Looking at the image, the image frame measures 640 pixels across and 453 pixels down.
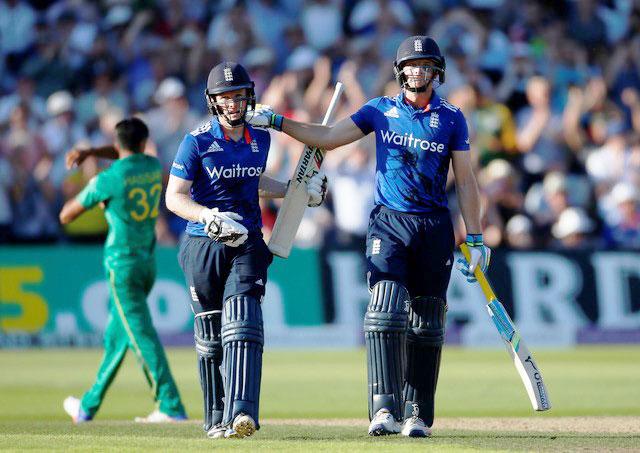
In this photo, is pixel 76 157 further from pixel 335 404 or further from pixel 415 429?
pixel 415 429

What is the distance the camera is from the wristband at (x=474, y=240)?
334 inches

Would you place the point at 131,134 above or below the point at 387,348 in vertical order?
above

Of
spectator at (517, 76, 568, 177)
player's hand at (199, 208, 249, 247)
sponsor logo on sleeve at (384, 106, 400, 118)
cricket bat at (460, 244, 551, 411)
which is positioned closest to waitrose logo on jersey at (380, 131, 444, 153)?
sponsor logo on sleeve at (384, 106, 400, 118)

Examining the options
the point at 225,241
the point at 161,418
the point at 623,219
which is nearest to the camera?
the point at 225,241

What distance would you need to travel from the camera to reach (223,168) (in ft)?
27.0

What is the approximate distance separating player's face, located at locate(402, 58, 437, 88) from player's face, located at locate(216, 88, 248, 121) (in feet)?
3.38

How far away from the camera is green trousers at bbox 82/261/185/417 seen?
10.2m

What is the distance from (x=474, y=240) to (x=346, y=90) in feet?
32.9

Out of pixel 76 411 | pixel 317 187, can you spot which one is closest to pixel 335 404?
pixel 76 411

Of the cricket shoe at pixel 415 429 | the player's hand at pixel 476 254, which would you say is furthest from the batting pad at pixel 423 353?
the player's hand at pixel 476 254

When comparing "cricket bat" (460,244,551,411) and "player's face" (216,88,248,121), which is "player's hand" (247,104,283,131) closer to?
"player's face" (216,88,248,121)

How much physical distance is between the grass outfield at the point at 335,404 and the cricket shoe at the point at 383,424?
0.36ft

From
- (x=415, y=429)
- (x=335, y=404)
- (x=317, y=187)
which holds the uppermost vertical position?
(x=317, y=187)

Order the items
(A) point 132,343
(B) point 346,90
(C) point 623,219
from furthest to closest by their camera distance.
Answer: (B) point 346,90 → (C) point 623,219 → (A) point 132,343
